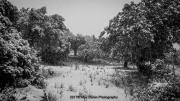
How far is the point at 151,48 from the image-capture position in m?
12.5

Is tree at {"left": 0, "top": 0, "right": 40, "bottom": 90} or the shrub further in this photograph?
the shrub

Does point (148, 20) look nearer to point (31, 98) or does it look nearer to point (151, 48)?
point (151, 48)

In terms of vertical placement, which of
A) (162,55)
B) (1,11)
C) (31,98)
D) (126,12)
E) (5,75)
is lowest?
(31,98)

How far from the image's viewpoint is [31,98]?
23.0 feet

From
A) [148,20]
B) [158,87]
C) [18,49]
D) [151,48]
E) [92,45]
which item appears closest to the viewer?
[158,87]

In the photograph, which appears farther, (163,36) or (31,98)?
(163,36)

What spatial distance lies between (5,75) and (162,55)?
11.3 metres

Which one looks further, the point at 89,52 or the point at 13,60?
the point at 89,52

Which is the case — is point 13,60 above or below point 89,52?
below

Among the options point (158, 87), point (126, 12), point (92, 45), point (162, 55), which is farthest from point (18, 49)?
point (92, 45)

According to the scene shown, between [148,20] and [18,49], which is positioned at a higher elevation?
[148,20]

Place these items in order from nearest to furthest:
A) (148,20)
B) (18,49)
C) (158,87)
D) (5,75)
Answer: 1. (158,87)
2. (5,75)
3. (18,49)
4. (148,20)

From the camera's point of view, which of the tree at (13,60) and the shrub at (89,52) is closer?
the tree at (13,60)

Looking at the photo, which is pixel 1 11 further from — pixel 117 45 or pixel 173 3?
pixel 173 3
